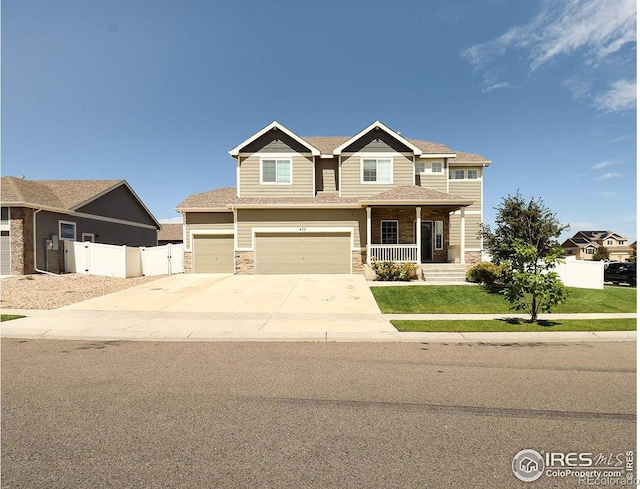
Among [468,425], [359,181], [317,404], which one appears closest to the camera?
[468,425]

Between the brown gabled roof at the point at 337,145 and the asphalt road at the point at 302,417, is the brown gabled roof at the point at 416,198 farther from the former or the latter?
the asphalt road at the point at 302,417

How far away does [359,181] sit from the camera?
835 inches

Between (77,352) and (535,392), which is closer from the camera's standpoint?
(535,392)

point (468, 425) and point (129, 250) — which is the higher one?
point (129, 250)

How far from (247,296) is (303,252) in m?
6.70

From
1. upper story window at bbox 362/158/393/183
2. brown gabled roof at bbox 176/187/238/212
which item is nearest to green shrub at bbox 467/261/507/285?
upper story window at bbox 362/158/393/183

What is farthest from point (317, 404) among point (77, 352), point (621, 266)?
point (621, 266)

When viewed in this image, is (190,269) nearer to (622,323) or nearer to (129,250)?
(129,250)

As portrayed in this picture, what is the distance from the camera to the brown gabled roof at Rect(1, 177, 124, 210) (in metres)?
19.2

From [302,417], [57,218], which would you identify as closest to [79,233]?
[57,218]

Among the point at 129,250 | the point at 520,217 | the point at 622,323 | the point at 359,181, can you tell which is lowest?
the point at 622,323

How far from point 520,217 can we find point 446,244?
591 cm

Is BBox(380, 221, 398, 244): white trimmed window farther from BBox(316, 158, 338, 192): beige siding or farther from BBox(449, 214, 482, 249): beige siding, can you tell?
BBox(316, 158, 338, 192): beige siding

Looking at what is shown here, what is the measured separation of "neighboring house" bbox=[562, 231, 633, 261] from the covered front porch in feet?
202
